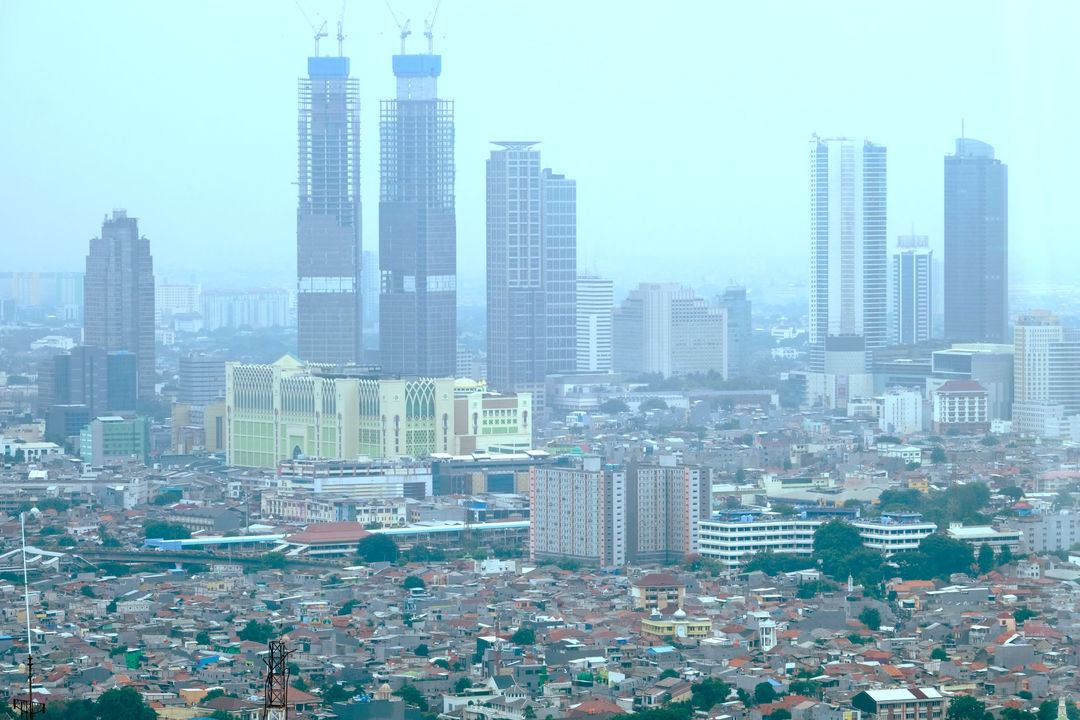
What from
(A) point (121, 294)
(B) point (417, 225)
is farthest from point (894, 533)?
(A) point (121, 294)

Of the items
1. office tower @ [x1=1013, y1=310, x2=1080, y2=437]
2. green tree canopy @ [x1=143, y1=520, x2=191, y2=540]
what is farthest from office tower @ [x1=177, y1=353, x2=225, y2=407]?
green tree canopy @ [x1=143, y1=520, x2=191, y2=540]

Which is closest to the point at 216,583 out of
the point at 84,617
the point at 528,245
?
the point at 84,617

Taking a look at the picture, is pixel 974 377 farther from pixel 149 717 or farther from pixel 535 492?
pixel 149 717

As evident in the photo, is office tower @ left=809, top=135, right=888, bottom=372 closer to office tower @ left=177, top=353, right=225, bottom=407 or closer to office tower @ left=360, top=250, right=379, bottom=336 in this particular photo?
office tower @ left=360, top=250, right=379, bottom=336

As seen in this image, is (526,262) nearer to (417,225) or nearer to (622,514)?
(417,225)

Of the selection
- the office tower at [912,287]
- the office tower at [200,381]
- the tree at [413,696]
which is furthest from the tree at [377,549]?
the office tower at [912,287]

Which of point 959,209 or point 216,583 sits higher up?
point 959,209
